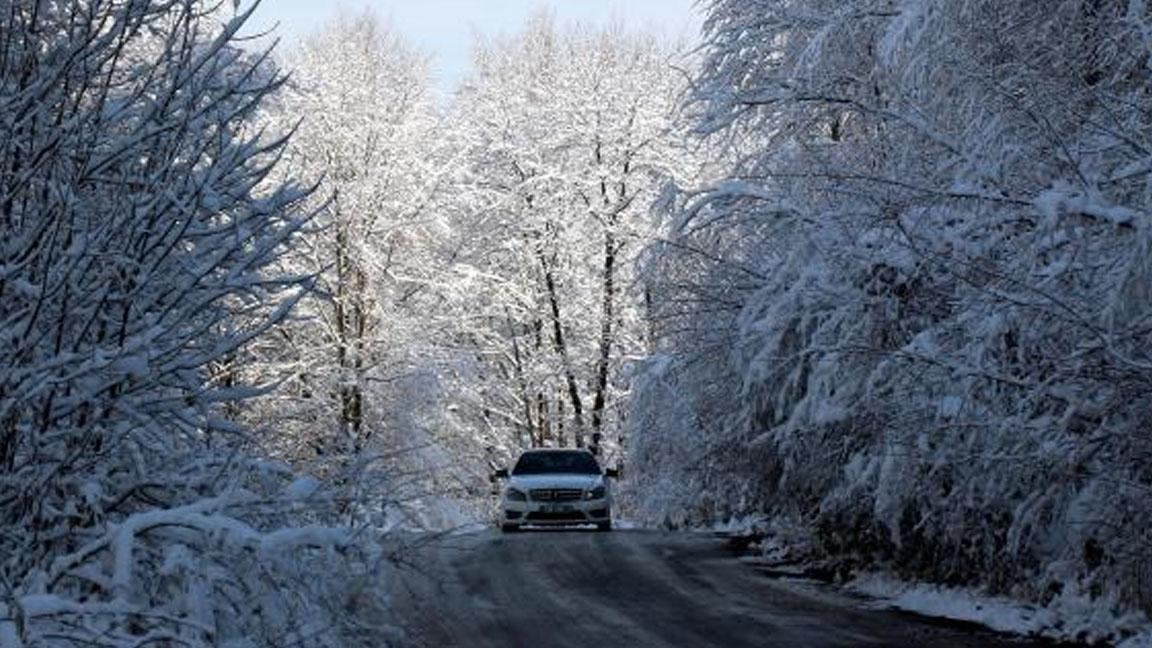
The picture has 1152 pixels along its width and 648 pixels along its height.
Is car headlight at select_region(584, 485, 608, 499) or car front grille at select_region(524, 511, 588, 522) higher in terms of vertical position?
car headlight at select_region(584, 485, 608, 499)

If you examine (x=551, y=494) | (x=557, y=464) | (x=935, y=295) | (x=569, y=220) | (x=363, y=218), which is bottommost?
(x=551, y=494)

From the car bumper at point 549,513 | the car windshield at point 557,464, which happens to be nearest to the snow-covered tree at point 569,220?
the car windshield at point 557,464

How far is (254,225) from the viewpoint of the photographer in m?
6.41

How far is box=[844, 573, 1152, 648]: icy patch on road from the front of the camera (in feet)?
35.3

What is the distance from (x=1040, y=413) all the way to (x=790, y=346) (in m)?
4.67

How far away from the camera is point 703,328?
16.1m

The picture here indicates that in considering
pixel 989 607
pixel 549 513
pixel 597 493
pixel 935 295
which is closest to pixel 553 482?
pixel 549 513

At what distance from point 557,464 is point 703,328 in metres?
9.50

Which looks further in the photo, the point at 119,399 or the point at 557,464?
the point at 557,464

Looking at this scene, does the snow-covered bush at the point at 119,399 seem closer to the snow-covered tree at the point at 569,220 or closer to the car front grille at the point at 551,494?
the car front grille at the point at 551,494

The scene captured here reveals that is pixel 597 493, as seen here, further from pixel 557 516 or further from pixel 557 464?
pixel 557 464

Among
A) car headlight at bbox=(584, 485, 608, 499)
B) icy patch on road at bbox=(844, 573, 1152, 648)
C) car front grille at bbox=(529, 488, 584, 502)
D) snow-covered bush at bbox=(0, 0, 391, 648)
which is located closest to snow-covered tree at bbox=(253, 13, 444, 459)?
car front grille at bbox=(529, 488, 584, 502)

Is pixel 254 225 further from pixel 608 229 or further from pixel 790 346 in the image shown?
pixel 608 229

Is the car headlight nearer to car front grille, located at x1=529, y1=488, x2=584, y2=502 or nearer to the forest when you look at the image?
car front grille, located at x1=529, y1=488, x2=584, y2=502
